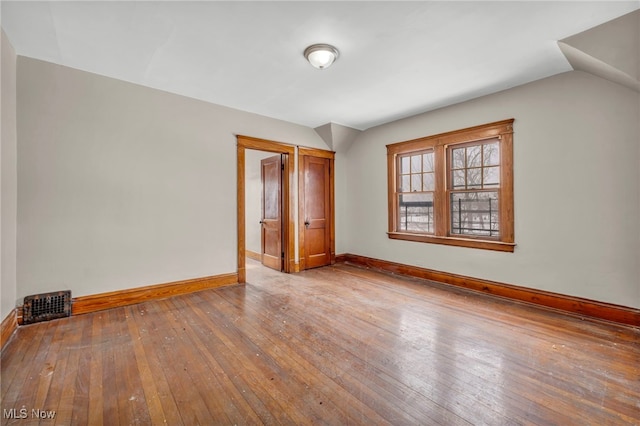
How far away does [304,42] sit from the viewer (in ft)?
8.62

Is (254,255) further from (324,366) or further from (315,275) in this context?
(324,366)

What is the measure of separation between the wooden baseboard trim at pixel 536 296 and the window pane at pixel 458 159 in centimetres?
166

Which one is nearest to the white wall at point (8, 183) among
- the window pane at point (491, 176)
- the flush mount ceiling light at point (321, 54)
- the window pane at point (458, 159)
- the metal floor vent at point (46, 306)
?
the metal floor vent at point (46, 306)

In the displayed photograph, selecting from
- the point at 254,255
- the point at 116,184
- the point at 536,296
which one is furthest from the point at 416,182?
the point at 116,184

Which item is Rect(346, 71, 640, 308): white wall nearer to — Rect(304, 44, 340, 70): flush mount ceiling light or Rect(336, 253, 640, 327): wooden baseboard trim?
Rect(336, 253, 640, 327): wooden baseboard trim

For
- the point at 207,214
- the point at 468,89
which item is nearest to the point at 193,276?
the point at 207,214

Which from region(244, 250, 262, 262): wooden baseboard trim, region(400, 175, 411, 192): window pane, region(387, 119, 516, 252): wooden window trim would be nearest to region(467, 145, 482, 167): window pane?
region(387, 119, 516, 252): wooden window trim

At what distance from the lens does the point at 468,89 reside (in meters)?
3.70

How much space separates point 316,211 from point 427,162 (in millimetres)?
2224

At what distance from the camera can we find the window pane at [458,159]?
14.0 feet

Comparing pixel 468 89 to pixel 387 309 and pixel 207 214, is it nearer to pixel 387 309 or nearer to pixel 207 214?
pixel 387 309

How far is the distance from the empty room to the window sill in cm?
4

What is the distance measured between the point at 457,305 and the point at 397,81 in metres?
2.86

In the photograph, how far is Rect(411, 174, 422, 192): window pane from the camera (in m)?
4.83
